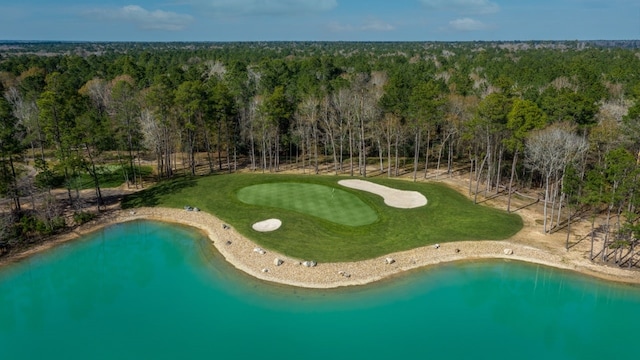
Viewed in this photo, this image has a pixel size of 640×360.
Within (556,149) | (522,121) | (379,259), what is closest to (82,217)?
(379,259)

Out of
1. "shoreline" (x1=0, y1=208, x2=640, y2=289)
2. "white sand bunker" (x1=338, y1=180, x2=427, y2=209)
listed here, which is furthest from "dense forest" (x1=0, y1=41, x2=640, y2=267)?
"white sand bunker" (x1=338, y1=180, x2=427, y2=209)

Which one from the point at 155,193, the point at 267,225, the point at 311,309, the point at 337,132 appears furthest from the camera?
the point at 337,132

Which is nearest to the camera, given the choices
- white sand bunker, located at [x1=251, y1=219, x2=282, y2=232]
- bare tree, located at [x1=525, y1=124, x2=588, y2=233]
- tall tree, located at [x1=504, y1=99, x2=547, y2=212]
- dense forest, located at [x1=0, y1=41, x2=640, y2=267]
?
bare tree, located at [x1=525, y1=124, x2=588, y2=233]

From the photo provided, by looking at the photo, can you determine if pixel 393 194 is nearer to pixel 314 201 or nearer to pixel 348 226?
pixel 314 201

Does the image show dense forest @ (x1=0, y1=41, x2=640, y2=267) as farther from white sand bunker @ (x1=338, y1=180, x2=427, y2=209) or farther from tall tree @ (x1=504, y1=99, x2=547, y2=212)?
white sand bunker @ (x1=338, y1=180, x2=427, y2=209)

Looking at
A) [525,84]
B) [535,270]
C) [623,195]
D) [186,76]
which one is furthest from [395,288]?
[186,76]

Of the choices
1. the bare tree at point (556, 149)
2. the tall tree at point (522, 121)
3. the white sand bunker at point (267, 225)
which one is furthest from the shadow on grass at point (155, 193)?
the bare tree at point (556, 149)

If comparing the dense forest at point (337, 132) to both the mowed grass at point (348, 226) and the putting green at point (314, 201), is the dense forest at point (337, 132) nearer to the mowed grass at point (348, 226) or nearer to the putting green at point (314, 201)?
the mowed grass at point (348, 226)
